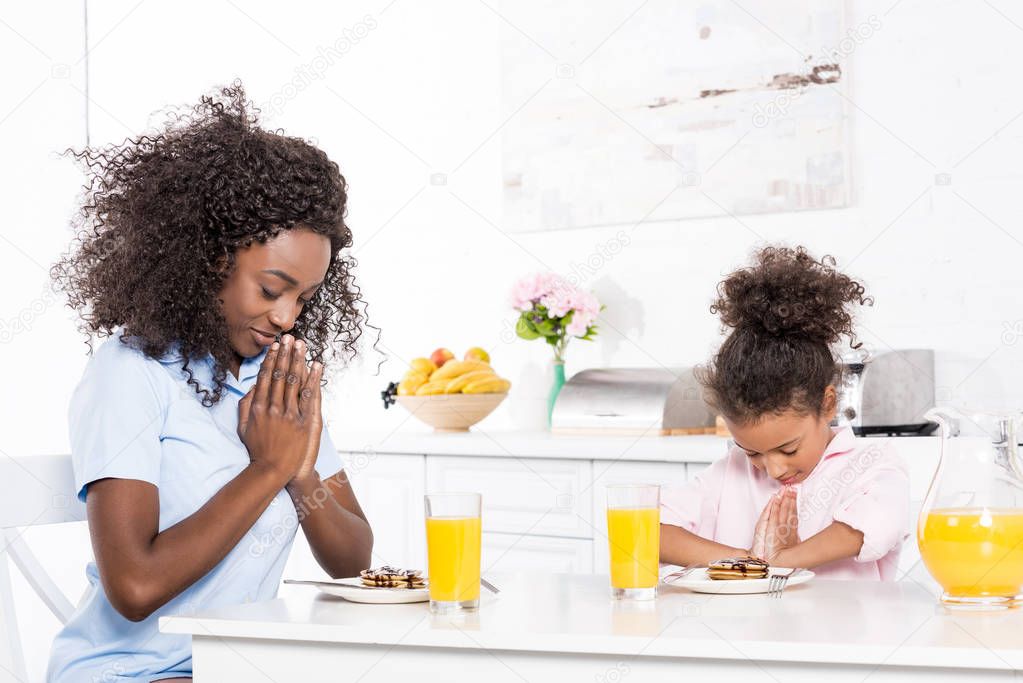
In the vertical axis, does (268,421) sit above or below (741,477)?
above

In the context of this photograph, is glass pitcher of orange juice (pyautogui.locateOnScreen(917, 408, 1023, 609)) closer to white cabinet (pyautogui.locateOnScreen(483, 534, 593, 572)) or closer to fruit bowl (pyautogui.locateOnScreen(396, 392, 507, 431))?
white cabinet (pyautogui.locateOnScreen(483, 534, 593, 572))

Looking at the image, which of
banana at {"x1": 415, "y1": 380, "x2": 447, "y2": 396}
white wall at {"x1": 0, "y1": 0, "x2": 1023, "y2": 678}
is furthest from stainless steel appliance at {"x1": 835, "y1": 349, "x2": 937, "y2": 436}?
banana at {"x1": 415, "y1": 380, "x2": 447, "y2": 396}

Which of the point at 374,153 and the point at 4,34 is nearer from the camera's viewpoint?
the point at 4,34

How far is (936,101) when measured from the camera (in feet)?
9.04

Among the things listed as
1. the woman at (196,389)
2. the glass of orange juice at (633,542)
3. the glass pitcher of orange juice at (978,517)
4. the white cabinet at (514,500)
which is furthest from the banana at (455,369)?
the glass pitcher of orange juice at (978,517)

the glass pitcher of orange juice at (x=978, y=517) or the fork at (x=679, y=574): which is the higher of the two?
the glass pitcher of orange juice at (x=978, y=517)

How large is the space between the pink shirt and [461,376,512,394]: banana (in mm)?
1258

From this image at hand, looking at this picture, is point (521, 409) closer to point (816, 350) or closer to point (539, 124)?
point (539, 124)

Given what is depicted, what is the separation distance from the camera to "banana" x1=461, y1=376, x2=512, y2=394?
3.04 metres

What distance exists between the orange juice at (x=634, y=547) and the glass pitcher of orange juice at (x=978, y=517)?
27 cm

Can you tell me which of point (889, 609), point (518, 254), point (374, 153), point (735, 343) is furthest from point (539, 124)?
point (889, 609)

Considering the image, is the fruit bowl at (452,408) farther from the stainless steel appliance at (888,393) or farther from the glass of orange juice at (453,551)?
the glass of orange juice at (453,551)

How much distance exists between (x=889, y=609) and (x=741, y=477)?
0.73 metres

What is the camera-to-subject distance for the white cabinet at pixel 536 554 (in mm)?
2641
